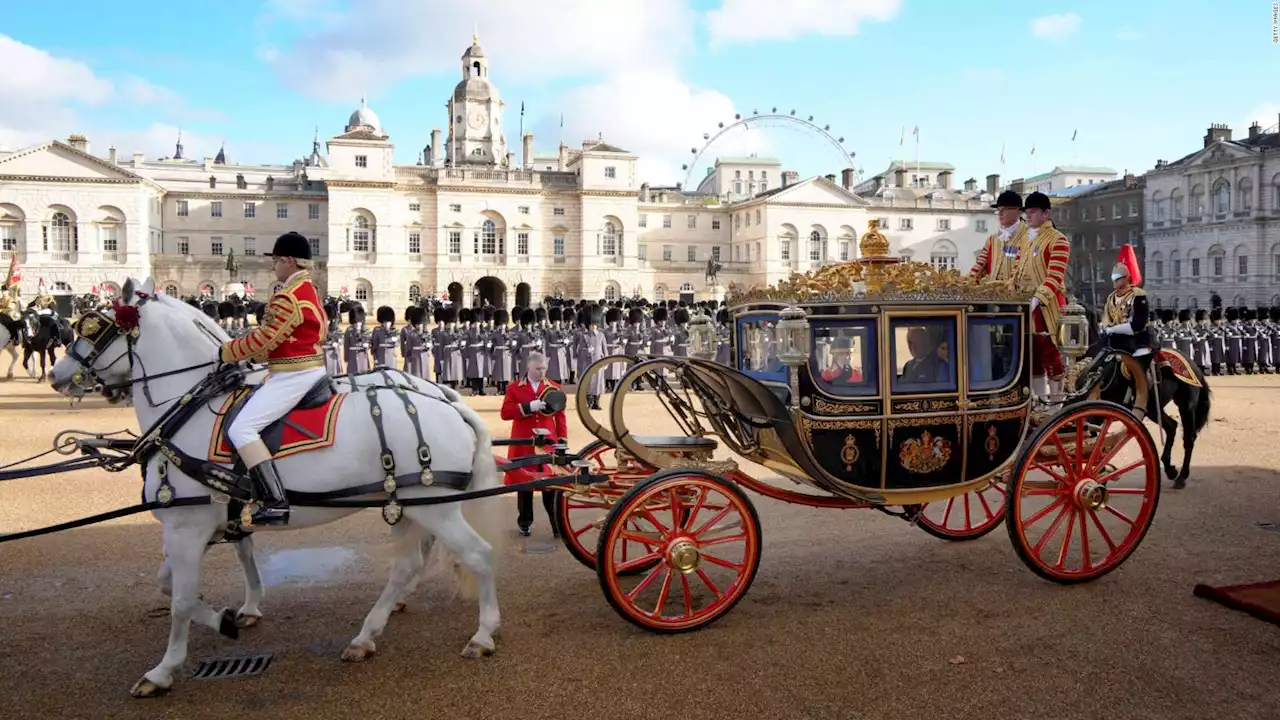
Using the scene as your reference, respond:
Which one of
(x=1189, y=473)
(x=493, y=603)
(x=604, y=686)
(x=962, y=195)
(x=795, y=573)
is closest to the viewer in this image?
(x=604, y=686)

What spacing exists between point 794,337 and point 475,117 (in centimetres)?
6854

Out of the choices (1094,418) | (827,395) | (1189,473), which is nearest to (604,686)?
(827,395)

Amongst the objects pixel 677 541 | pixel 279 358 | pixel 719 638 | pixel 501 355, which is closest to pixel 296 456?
pixel 279 358

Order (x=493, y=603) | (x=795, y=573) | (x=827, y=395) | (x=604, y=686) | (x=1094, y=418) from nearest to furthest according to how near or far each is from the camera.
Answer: (x=604, y=686)
(x=493, y=603)
(x=827, y=395)
(x=795, y=573)
(x=1094, y=418)

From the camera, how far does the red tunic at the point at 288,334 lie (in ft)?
14.8

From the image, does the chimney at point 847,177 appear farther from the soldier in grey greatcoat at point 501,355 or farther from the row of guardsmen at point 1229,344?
the soldier in grey greatcoat at point 501,355

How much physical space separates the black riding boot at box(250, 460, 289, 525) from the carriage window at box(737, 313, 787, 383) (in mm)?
2924

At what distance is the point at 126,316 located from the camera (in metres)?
4.62

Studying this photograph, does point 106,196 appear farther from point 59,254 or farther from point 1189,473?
point 1189,473

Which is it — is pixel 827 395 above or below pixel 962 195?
below

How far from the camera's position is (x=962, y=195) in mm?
72062

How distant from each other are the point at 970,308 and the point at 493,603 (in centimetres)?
341

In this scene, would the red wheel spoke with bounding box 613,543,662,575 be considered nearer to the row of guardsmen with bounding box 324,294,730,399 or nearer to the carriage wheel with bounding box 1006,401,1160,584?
the carriage wheel with bounding box 1006,401,1160,584

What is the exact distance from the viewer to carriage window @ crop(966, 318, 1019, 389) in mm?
5738
